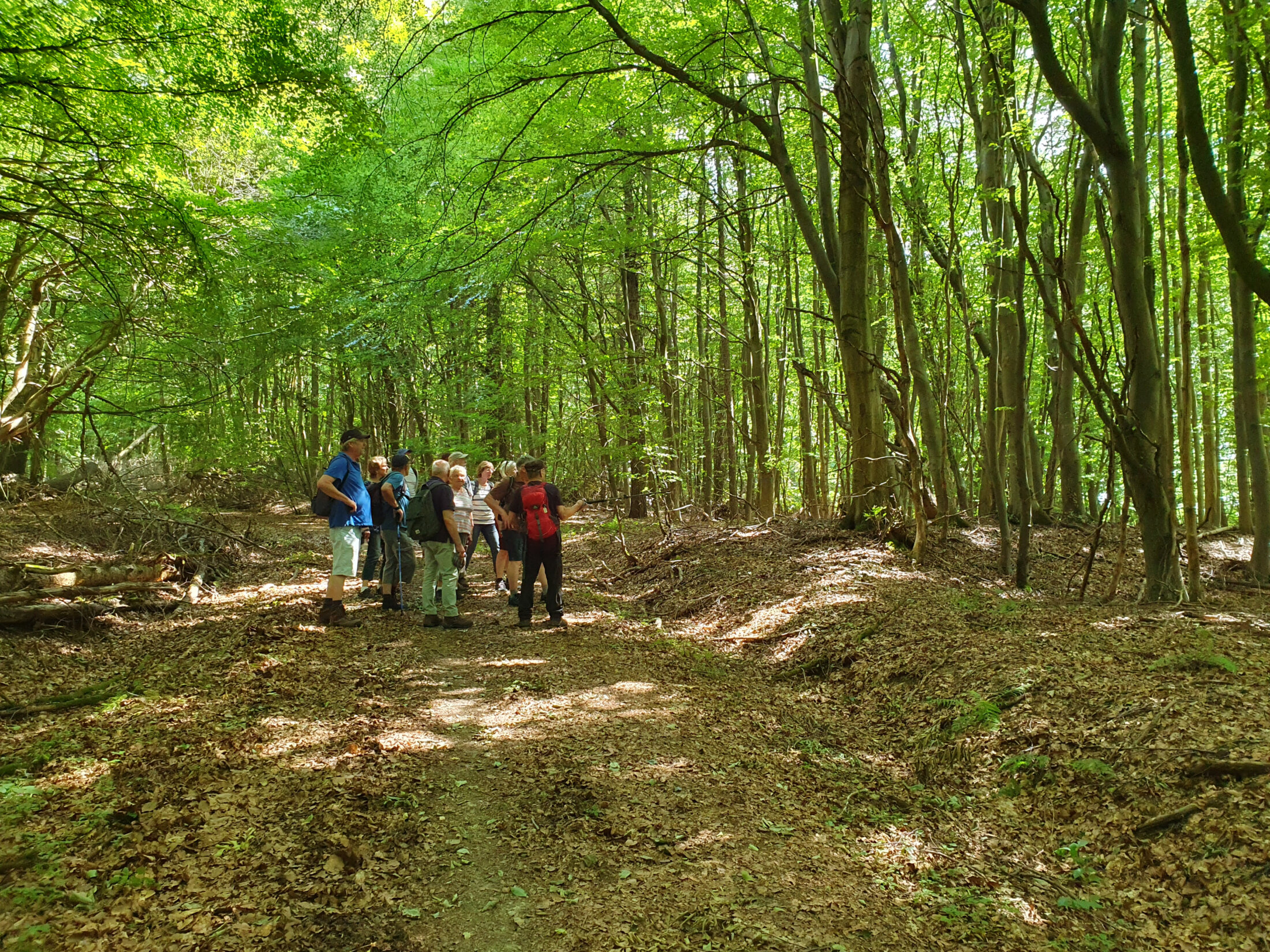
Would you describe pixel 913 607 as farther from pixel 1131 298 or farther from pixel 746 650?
pixel 1131 298

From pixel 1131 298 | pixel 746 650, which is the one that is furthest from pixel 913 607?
pixel 1131 298

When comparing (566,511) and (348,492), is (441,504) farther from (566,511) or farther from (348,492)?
(566,511)

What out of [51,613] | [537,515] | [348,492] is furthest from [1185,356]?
[51,613]

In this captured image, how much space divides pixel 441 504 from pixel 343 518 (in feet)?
3.42

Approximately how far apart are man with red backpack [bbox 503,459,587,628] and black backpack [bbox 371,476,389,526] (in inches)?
75.2

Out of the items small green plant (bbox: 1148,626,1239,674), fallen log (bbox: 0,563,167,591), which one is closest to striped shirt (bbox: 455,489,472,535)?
fallen log (bbox: 0,563,167,591)

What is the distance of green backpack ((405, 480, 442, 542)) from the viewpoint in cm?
813

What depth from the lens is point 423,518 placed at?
26.9 ft

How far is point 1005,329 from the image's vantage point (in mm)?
11539

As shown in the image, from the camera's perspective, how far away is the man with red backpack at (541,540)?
8.25 metres

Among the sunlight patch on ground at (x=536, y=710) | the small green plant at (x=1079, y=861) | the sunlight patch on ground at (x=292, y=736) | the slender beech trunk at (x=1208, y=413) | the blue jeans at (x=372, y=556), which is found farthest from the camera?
the slender beech trunk at (x=1208, y=413)

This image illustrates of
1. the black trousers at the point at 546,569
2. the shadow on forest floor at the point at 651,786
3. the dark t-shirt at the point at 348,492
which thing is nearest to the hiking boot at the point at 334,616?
the shadow on forest floor at the point at 651,786

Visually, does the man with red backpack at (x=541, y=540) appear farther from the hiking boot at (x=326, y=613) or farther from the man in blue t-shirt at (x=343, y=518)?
the hiking boot at (x=326, y=613)

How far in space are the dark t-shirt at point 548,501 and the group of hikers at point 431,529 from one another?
0.01 metres
